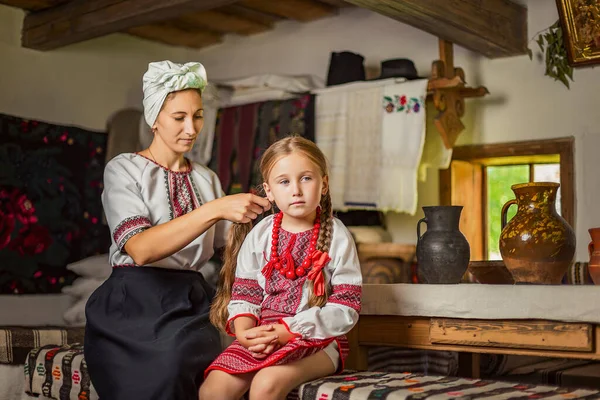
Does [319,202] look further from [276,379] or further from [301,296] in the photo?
[276,379]

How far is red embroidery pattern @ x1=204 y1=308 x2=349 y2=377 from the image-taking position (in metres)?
2.01

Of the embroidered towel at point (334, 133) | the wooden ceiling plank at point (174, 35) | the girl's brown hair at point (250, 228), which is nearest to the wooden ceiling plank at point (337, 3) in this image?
the embroidered towel at point (334, 133)

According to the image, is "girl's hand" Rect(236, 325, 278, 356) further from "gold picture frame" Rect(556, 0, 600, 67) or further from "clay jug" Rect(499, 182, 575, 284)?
"gold picture frame" Rect(556, 0, 600, 67)

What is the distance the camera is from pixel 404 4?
341 cm

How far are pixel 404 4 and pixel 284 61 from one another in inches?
71.1

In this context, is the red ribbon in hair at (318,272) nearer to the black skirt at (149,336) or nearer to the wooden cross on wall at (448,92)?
the black skirt at (149,336)

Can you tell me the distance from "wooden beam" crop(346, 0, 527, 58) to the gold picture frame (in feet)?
0.92

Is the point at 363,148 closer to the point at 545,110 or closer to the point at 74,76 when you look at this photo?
the point at 545,110

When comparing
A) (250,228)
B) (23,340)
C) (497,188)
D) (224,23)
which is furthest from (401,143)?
(23,340)

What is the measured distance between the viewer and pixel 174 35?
533 centimetres

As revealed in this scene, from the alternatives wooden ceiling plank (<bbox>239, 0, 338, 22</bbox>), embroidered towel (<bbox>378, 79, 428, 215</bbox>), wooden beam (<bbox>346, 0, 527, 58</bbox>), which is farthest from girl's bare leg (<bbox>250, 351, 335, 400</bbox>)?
wooden ceiling plank (<bbox>239, 0, 338, 22</bbox>)

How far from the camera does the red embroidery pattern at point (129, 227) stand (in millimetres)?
2210

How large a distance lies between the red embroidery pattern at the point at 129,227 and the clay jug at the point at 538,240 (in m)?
1.09

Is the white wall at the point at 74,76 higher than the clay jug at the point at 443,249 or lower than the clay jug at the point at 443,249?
higher
